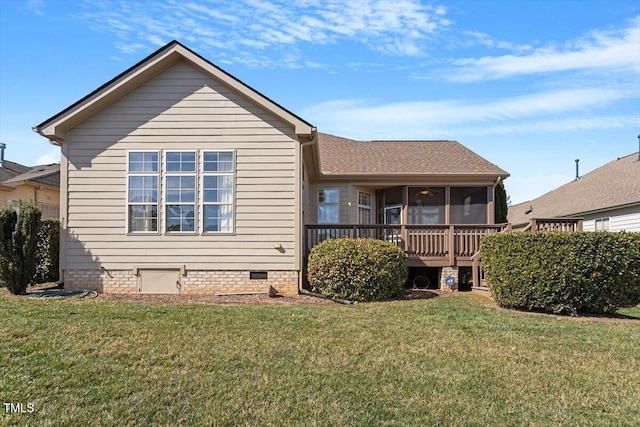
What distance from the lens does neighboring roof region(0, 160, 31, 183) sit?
2045 centimetres

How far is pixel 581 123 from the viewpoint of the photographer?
1738 cm

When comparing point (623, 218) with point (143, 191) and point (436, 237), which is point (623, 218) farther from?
point (143, 191)

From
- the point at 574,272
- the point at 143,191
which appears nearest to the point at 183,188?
the point at 143,191

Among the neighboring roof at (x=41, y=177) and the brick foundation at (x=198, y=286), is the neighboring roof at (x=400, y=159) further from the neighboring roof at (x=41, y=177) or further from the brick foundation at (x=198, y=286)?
the neighboring roof at (x=41, y=177)

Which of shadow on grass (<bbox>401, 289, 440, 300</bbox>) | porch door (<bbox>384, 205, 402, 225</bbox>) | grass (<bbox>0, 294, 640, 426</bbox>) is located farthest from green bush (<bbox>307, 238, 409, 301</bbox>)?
porch door (<bbox>384, 205, 402, 225</bbox>)

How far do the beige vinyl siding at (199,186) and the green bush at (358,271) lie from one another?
89cm

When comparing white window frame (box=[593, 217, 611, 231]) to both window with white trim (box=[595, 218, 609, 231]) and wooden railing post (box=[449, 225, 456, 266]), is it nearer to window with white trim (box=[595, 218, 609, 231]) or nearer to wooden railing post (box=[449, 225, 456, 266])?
window with white trim (box=[595, 218, 609, 231])

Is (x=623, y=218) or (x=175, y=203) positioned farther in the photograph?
(x=623, y=218)

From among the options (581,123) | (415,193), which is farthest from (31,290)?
(581,123)

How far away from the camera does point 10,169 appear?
22406mm

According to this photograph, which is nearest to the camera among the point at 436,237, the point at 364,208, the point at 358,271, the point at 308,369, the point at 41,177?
the point at 308,369

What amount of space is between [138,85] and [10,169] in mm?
16290

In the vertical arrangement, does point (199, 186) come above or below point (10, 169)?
below

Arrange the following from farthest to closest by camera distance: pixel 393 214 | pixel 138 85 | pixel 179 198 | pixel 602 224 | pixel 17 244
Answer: pixel 602 224 < pixel 393 214 < pixel 138 85 < pixel 179 198 < pixel 17 244
